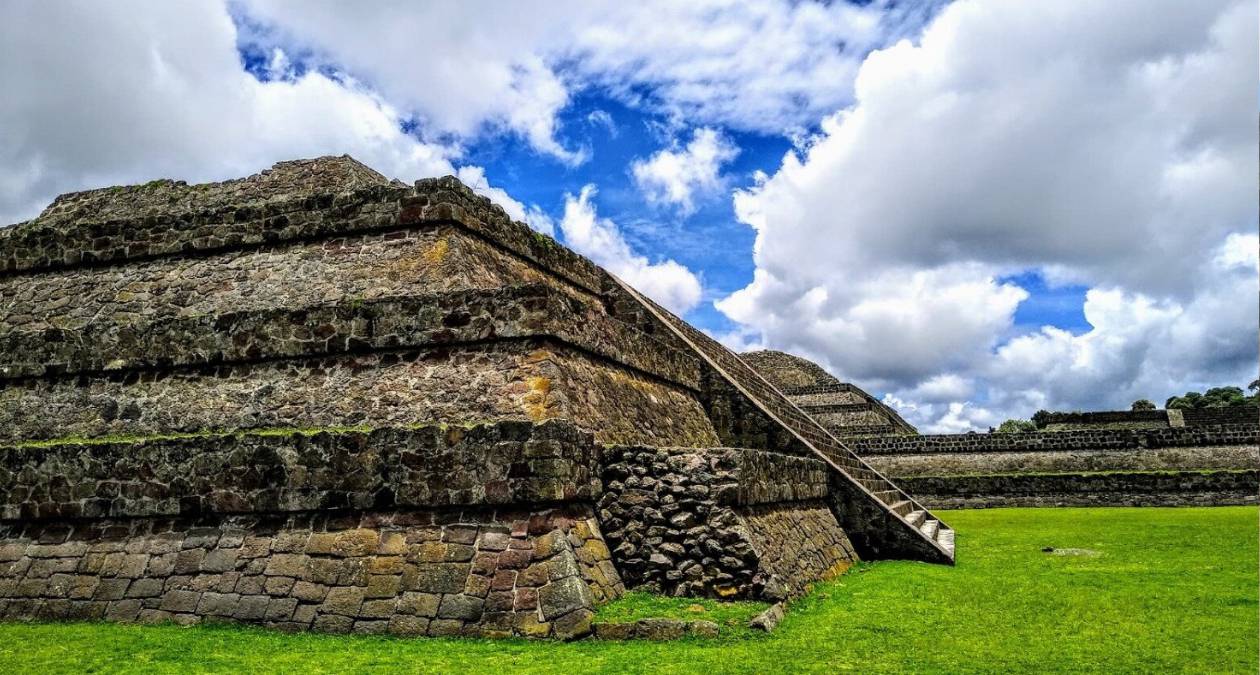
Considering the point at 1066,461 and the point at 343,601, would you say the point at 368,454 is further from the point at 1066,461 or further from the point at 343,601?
the point at 1066,461

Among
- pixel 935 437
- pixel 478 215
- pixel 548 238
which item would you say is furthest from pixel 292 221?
pixel 935 437

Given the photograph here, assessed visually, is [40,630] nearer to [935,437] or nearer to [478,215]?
[478,215]

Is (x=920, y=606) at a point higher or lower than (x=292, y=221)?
lower

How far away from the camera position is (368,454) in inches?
263

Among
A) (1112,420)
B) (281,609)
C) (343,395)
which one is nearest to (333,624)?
(281,609)

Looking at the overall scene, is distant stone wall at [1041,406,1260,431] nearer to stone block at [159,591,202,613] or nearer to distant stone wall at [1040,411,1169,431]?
distant stone wall at [1040,411,1169,431]

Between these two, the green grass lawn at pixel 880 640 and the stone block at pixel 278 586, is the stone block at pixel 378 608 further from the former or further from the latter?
the stone block at pixel 278 586

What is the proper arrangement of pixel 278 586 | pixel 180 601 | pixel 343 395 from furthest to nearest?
1. pixel 343 395
2. pixel 180 601
3. pixel 278 586

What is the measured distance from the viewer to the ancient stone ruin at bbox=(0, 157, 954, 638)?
634 cm

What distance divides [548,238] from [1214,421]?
3034 cm

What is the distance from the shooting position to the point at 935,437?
921 inches

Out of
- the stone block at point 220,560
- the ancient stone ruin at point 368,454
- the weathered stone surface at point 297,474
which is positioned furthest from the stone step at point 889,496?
the stone block at point 220,560

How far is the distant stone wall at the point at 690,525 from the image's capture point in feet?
22.3

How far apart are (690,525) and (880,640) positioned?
1.78m
